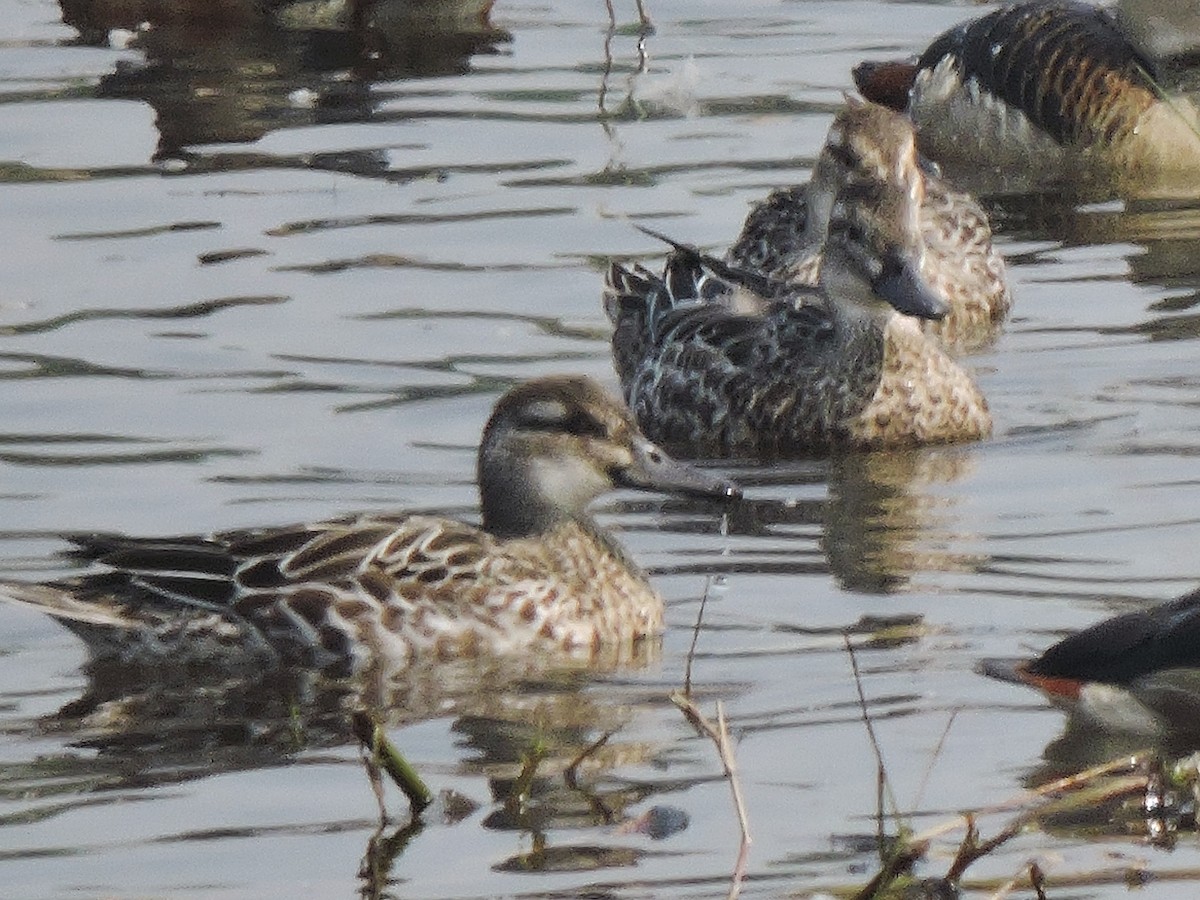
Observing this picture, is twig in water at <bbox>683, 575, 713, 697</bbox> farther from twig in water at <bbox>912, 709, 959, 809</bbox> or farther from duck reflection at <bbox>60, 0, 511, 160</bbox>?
duck reflection at <bbox>60, 0, 511, 160</bbox>

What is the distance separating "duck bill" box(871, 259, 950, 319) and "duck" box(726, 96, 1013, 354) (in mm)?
768

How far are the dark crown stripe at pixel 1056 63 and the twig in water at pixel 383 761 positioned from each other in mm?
8688

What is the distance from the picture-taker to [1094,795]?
236 inches

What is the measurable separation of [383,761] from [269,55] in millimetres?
10493

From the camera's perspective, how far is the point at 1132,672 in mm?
6992

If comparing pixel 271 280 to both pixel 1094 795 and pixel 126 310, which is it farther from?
pixel 1094 795

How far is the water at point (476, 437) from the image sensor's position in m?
6.69

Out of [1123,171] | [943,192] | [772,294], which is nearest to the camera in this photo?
[772,294]

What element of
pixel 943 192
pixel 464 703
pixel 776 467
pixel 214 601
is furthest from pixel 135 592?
pixel 943 192

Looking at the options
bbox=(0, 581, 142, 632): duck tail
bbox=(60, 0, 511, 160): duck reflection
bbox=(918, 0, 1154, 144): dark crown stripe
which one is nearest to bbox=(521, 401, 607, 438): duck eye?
bbox=(0, 581, 142, 632): duck tail

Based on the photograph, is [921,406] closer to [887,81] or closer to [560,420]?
[560,420]

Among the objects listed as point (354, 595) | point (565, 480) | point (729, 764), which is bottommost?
point (354, 595)

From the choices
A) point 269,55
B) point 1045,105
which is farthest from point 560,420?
point 269,55

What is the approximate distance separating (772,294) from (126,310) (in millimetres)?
2369
